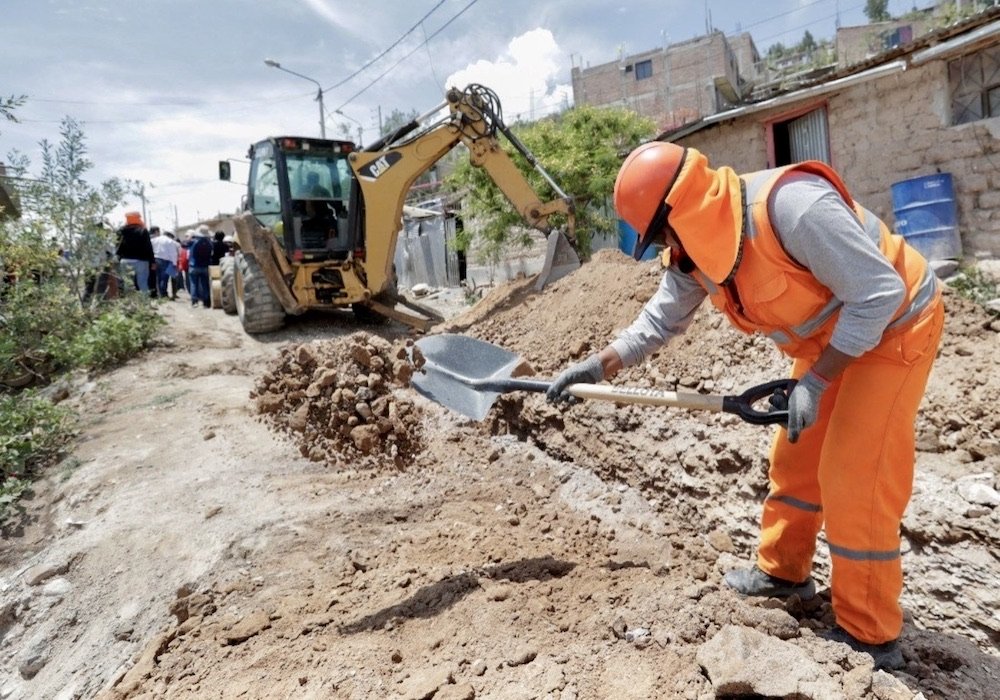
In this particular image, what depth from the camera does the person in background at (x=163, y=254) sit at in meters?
11.9

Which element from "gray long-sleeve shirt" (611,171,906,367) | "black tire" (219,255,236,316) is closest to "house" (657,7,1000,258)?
"gray long-sleeve shirt" (611,171,906,367)

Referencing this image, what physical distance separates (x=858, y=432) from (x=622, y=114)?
380 inches

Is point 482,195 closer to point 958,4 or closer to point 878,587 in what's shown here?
point 878,587

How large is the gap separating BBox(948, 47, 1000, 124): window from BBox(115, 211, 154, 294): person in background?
10066 millimetres

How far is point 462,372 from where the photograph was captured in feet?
11.5

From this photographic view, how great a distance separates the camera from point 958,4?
14.4m

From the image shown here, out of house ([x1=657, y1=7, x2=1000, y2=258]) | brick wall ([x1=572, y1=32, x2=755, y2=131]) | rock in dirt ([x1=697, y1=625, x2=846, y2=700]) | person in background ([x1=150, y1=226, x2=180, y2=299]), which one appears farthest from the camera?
brick wall ([x1=572, y1=32, x2=755, y2=131])

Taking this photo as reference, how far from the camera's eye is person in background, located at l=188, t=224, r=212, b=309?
1161cm

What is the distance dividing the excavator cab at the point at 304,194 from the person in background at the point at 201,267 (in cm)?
334

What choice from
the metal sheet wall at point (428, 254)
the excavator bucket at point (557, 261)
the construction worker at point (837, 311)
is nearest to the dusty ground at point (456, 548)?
the construction worker at point (837, 311)

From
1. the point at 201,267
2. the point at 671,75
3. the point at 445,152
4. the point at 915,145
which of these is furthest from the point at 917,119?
the point at 671,75

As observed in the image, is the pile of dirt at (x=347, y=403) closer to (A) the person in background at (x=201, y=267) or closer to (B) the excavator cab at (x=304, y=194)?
(B) the excavator cab at (x=304, y=194)

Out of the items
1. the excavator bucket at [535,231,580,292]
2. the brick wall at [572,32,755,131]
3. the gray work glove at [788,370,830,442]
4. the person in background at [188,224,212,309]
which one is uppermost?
the brick wall at [572,32,755,131]

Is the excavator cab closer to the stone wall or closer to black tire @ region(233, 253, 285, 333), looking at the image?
black tire @ region(233, 253, 285, 333)
